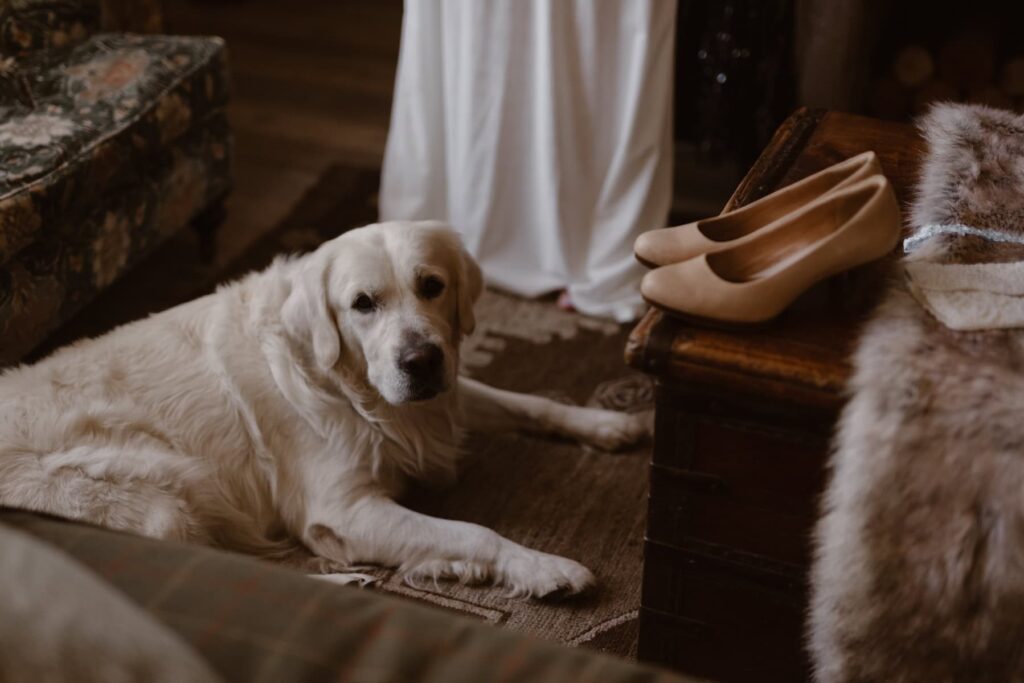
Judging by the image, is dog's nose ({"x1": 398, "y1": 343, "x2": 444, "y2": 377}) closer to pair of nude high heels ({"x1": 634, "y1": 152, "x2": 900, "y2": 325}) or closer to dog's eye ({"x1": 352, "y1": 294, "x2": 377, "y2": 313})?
dog's eye ({"x1": 352, "y1": 294, "x2": 377, "y2": 313})

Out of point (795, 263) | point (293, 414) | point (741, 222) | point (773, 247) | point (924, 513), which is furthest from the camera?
point (293, 414)

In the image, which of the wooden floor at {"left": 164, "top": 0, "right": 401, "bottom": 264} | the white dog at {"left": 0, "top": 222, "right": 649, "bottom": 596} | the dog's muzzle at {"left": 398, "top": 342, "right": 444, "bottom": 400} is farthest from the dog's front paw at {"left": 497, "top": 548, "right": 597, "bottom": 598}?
the wooden floor at {"left": 164, "top": 0, "right": 401, "bottom": 264}

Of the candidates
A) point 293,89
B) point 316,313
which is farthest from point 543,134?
point 293,89

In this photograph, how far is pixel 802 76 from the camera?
104 inches

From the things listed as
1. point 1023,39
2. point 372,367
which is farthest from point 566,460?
point 1023,39

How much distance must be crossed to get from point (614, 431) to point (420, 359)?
610 mm

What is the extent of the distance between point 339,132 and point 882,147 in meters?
2.41

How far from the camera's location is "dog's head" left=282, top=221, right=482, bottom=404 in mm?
1724

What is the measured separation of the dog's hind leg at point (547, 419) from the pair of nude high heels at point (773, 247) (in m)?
0.77

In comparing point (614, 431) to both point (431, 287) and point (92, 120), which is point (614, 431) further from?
point (92, 120)

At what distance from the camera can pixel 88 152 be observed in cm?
224

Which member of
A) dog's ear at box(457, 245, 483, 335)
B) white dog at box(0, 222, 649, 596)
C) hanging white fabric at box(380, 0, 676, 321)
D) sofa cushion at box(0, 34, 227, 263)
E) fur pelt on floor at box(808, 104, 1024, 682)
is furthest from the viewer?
hanging white fabric at box(380, 0, 676, 321)

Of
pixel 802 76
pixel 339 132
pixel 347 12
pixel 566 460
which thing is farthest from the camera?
pixel 347 12

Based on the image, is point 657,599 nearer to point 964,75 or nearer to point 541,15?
point 541,15
